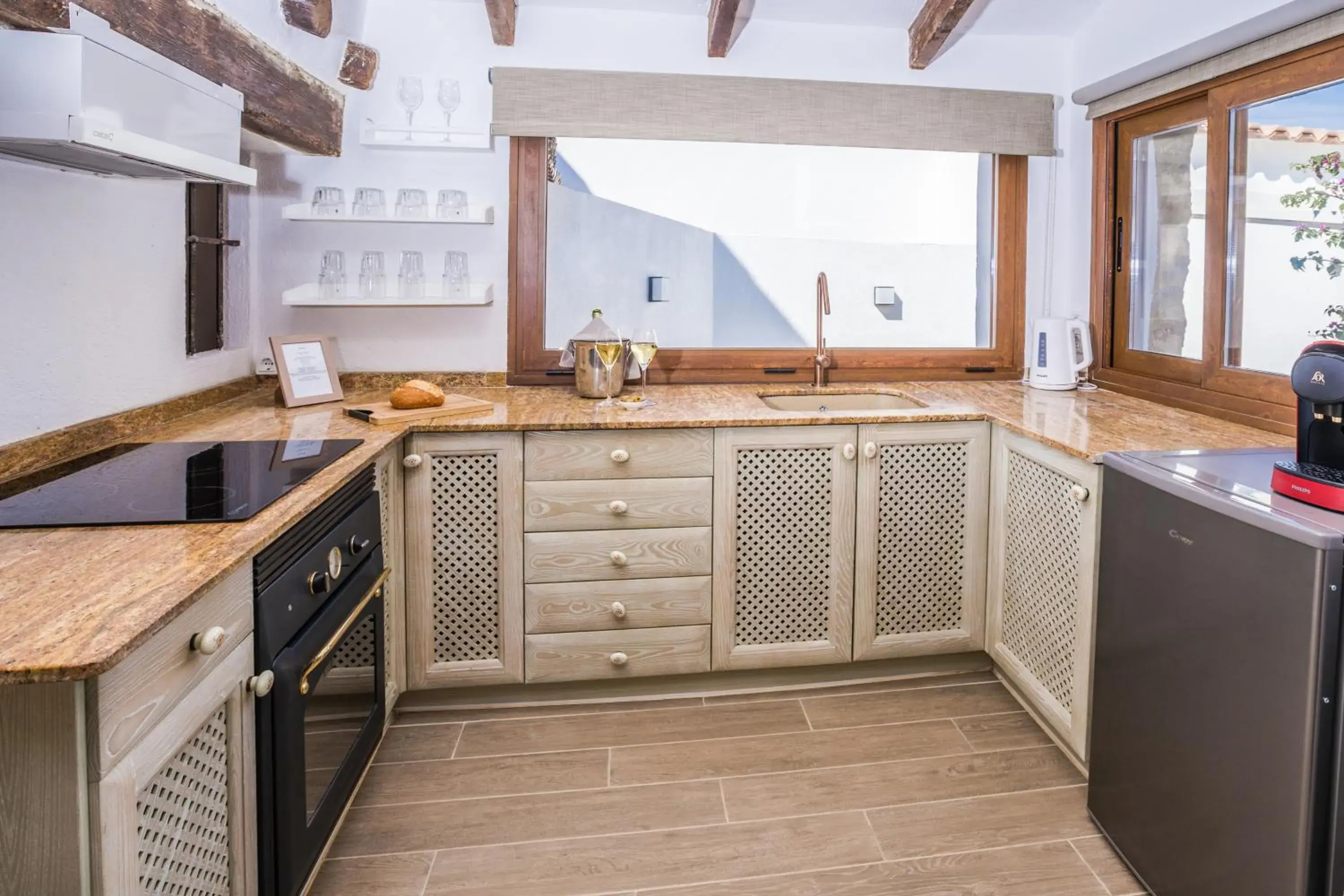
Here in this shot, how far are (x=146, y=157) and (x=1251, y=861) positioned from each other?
2134 mm

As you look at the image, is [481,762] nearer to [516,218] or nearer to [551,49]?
[516,218]

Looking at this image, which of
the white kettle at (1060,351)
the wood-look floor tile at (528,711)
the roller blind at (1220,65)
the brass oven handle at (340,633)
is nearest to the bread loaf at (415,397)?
the brass oven handle at (340,633)

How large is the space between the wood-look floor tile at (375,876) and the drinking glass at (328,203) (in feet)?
6.02

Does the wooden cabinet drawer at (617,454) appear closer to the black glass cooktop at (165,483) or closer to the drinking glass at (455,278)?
the black glass cooktop at (165,483)

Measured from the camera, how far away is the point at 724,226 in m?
3.29

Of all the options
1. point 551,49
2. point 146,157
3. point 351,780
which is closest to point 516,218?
point 551,49

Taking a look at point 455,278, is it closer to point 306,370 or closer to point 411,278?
point 411,278

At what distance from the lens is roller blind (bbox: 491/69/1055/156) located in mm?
2871

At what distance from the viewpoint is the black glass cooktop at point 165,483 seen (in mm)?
1400

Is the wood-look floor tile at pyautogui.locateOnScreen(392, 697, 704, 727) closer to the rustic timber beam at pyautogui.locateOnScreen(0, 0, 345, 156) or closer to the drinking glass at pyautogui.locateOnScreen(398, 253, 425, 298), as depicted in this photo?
the drinking glass at pyautogui.locateOnScreen(398, 253, 425, 298)

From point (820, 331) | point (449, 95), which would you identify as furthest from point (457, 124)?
point (820, 331)

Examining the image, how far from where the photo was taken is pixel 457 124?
291 centimetres

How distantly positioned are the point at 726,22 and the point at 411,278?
1.32 metres

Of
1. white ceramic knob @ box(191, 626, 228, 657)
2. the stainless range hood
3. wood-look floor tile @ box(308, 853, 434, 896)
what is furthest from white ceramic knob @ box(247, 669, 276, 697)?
the stainless range hood
